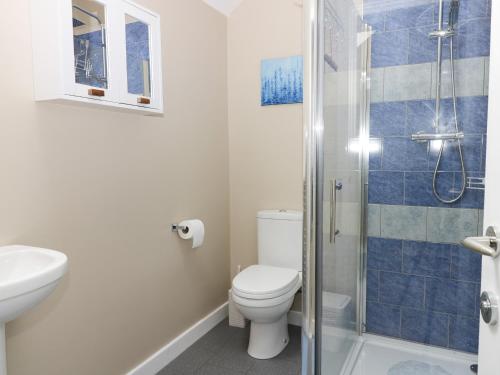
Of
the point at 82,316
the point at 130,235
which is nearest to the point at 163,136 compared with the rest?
the point at 130,235

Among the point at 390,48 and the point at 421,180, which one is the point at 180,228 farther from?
the point at 390,48

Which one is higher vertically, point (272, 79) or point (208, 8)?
point (208, 8)

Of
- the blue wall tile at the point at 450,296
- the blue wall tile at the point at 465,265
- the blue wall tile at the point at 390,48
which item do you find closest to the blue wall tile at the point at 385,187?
the blue wall tile at the point at 465,265

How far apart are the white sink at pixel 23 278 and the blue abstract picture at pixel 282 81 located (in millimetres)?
1857

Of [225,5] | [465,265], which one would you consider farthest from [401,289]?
[225,5]

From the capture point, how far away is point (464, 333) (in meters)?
2.22

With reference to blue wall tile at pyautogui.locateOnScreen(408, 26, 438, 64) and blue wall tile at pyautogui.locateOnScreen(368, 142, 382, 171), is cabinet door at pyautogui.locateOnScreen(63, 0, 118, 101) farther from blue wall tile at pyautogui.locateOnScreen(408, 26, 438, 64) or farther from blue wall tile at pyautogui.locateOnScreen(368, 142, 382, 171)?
blue wall tile at pyautogui.locateOnScreen(408, 26, 438, 64)

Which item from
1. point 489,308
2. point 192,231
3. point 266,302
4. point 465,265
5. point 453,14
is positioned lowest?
point 266,302

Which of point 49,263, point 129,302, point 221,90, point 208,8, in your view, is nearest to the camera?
point 49,263

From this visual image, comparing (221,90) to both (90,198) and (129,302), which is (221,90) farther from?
(129,302)

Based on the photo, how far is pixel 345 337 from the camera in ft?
6.46

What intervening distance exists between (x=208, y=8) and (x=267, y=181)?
128 centimetres

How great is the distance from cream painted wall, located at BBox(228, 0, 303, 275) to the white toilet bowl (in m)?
0.51

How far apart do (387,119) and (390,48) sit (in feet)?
1.32
